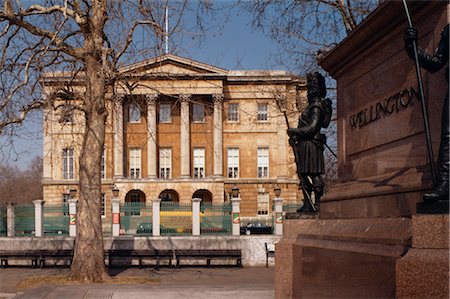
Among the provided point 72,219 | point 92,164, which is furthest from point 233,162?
point 92,164

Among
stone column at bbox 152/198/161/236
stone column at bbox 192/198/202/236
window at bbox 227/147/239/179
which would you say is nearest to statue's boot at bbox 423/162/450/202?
stone column at bbox 192/198/202/236

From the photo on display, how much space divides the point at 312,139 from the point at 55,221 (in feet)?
77.0

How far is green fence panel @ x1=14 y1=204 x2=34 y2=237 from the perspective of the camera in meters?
30.0

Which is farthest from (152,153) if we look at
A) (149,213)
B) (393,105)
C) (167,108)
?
→ (393,105)

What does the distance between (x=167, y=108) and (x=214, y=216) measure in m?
39.4

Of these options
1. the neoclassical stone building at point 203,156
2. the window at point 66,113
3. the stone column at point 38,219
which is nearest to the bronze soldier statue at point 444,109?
the window at point 66,113

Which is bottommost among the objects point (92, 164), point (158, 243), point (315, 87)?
point (158, 243)

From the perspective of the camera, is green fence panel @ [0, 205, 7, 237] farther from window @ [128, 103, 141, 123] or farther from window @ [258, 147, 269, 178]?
window @ [258, 147, 269, 178]

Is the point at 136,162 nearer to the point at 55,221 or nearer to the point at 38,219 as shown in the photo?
the point at 55,221

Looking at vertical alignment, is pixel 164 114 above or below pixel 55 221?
above

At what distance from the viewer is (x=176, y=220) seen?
3042cm

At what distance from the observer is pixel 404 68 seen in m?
6.47

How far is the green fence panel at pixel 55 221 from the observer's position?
30.1 m

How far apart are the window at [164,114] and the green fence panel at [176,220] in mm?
37874
